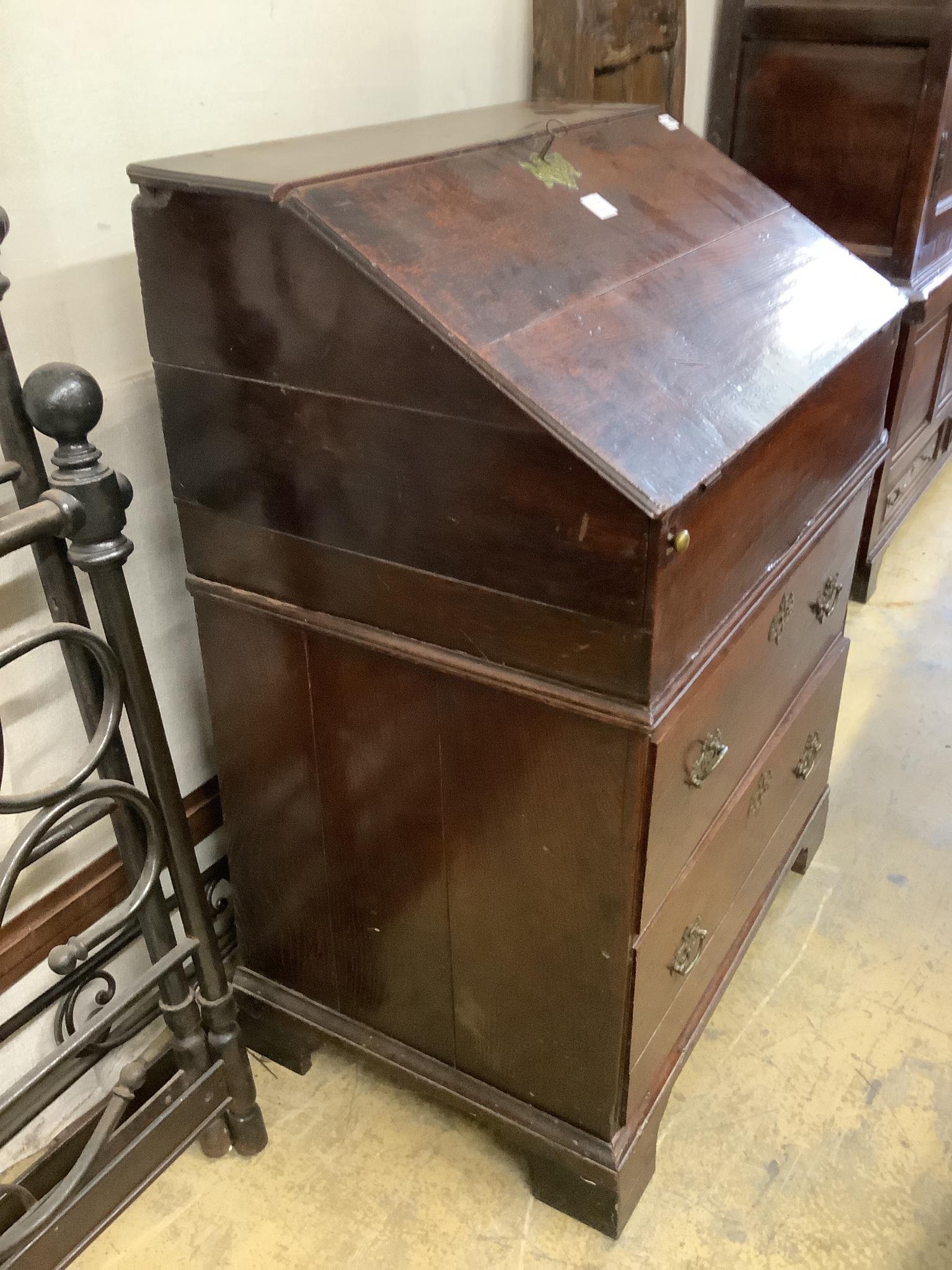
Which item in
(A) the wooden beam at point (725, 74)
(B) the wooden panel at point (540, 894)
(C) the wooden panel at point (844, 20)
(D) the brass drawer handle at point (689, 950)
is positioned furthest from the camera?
(A) the wooden beam at point (725, 74)

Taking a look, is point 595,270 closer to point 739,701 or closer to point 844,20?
point 739,701

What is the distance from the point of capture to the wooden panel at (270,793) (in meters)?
1.17

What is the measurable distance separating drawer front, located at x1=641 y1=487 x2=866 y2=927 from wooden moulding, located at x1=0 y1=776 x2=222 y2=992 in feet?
1.84

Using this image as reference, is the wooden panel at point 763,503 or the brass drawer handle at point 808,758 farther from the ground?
the wooden panel at point 763,503

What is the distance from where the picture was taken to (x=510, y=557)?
0.92 m

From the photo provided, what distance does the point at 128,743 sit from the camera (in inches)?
52.9

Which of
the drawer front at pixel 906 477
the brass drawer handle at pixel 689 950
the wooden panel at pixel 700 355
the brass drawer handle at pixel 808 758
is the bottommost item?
the drawer front at pixel 906 477

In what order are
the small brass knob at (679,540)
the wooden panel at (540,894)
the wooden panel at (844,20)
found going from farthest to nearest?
the wooden panel at (844,20) < the wooden panel at (540,894) < the small brass knob at (679,540)

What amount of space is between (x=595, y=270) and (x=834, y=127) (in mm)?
1570

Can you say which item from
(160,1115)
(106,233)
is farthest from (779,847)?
A: (106,233)

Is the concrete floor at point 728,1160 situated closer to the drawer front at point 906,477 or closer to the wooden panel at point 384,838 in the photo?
the wooden panel at point 384,838

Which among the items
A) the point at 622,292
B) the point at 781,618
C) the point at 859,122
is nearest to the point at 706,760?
the point at 781,618

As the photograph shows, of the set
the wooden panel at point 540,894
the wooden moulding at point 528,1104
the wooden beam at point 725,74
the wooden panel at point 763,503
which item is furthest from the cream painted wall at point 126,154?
the wooden beam at point 725,74

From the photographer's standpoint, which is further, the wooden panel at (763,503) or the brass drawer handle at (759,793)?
the brass drawer handle at (759,793)
